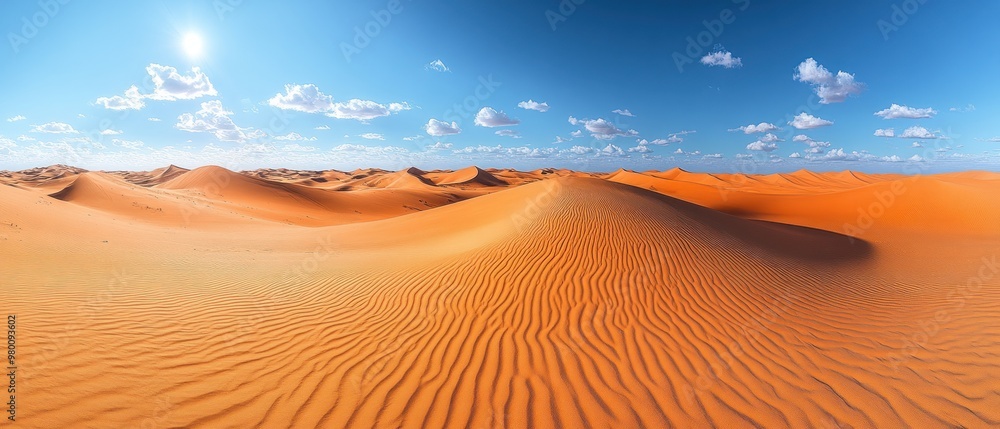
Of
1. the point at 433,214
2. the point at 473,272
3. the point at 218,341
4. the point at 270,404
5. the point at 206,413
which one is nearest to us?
the point at 206,413

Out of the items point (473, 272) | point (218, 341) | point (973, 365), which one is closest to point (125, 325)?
point (218, 341)

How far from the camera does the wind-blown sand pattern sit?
3594 mm

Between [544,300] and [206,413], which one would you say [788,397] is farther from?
[206,413]

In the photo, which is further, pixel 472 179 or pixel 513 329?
pixel 472 179

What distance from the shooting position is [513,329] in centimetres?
546

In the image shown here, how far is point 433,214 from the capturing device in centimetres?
2020

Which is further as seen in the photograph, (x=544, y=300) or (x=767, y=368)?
(x=544, y=300)

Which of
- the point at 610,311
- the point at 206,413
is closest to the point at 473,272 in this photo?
the point at 610,311

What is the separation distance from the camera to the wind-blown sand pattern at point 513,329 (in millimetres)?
3594

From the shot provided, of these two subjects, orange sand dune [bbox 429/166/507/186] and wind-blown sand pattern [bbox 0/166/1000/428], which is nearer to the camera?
wind-blown sand pattern [bbox 0/166/1000/428]

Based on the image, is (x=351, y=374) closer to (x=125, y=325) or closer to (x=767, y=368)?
(x=125, y=325)

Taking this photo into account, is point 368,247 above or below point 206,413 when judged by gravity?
below

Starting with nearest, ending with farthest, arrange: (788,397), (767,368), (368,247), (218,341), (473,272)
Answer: (788,397) → (767,368) → (218,341) → (473,272) → (368,247)

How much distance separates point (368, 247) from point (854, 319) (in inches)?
538
